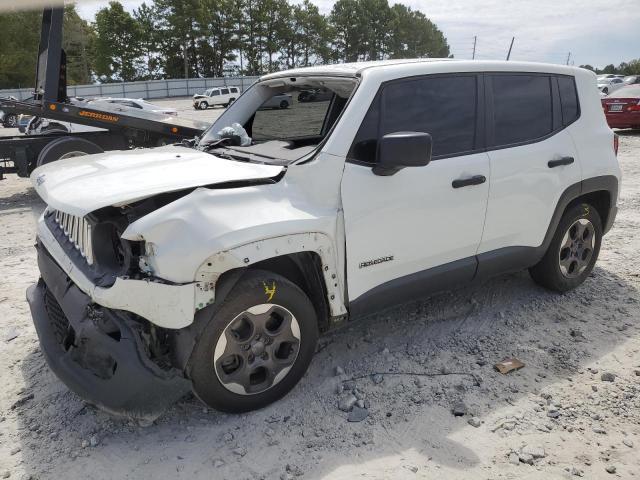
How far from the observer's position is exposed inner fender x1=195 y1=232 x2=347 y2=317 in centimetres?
247

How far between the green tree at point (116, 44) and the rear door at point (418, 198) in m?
62.8

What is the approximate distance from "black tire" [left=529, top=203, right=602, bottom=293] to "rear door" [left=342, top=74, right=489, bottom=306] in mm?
1021

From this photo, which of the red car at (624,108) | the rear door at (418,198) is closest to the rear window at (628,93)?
the red car at (624,108)

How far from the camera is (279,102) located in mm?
4246

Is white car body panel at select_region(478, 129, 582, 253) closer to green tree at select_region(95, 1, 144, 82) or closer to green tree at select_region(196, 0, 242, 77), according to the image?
green tree at select_region(95, 1, 144, 82)

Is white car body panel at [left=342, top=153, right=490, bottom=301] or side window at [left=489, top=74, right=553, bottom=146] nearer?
white car body panel at [left=342, top=153, right=490, bottom=301]

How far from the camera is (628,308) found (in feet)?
13.7

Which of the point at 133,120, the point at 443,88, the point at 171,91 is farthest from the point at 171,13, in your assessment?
the point at 443,88

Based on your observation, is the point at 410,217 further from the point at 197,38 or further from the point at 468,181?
the point at 197,38

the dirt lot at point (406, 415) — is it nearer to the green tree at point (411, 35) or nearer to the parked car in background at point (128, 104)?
the parked car in background at point (128, 104)

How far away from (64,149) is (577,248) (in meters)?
7.58

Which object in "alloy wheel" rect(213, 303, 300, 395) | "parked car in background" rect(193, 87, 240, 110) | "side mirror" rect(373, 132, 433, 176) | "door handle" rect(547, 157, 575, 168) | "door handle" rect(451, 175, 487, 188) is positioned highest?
"parked car in background" rect(193, 87, 240, 110)

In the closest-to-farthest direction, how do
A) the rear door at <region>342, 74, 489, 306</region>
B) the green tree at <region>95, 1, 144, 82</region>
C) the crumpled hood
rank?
the crumpled hood < the rear door at <region>342, 74, 489, 306</region> < the green tree at <region>95, 1, 144, 82</region>

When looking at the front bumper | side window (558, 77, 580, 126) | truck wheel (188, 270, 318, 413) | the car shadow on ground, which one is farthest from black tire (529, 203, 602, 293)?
the front bumper
